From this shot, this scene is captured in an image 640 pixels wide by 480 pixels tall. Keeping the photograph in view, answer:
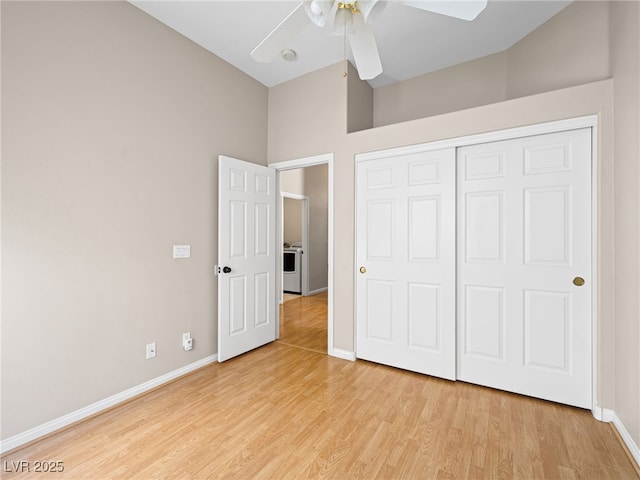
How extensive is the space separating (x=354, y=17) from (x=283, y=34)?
38 centimetres

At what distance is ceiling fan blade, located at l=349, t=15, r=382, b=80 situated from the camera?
1589mm

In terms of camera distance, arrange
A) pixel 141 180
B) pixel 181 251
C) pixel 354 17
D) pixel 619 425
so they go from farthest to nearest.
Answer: pixel 181 251 < pixel 141 180 < pixel 619 425 < pixel 354 17

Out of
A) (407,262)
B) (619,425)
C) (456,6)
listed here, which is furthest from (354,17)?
→ (619,425)

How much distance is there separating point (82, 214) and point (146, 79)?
3.91ft

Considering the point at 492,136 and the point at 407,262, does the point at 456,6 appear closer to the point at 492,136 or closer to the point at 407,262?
the point at 492,136

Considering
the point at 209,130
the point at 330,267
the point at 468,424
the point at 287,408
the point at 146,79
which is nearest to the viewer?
the point at 468,424

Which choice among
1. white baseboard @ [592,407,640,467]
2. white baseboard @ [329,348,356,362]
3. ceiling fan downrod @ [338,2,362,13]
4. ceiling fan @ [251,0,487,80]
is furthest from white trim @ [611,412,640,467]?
ceiling fan downrod @ [338,2,362,13]

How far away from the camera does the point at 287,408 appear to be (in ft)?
7.11

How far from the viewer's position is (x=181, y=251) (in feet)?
8.77

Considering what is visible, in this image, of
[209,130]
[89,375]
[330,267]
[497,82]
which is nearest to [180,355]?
[89,375]

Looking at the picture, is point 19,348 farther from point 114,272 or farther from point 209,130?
point 209,130

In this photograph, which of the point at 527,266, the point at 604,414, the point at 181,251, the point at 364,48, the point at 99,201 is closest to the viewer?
the point at 364,48

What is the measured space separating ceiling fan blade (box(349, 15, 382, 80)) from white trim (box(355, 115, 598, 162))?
3.29 feet

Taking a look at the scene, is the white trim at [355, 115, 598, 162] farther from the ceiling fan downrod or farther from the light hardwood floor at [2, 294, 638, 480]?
the light hardwood floor at [2, 294, 638, 480]
